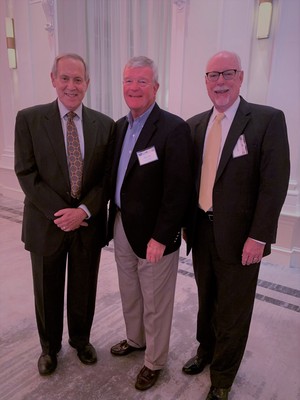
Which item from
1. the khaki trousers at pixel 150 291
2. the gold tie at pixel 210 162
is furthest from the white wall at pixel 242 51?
the khaki trousers at pixel 150 291

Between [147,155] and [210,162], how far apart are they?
0.29 metres

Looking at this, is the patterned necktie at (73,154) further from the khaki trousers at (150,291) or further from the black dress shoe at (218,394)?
the black dress shoe at (218,394)

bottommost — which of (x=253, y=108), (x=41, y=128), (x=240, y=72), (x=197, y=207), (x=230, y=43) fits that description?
(x=197, y=207)

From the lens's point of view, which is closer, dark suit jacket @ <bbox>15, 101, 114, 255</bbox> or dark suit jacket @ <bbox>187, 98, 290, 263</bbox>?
dark suit jacket @ <bbox>187, 98, 290, 263</bbox>

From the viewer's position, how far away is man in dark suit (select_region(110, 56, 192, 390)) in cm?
143

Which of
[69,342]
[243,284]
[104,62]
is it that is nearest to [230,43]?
[104,62]

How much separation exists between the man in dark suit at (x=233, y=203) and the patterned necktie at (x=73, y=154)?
1.89 feet

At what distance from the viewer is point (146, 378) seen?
1.69m

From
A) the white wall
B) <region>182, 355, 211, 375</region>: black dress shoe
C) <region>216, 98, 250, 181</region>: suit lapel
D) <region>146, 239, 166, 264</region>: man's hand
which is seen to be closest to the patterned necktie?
<region>146, 239, 166, 264</region>: man's hand

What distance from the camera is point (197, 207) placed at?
1.55 metres

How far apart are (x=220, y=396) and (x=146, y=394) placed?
14.7 inches

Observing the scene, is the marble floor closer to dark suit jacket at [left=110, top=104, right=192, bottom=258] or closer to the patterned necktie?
dark suit jacket at [left=110, top=104, right=192, bottom=258]

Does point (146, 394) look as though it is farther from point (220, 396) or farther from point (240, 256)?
point (240, 256)

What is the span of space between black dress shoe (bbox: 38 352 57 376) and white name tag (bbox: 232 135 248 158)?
1475 mm
